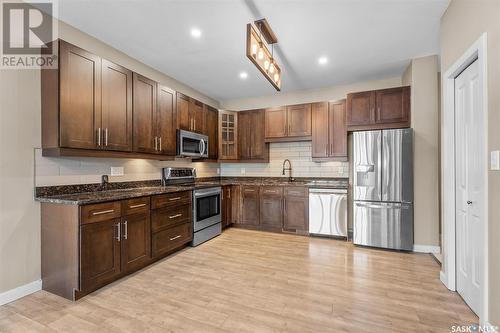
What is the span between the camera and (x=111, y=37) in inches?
115

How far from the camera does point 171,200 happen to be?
3.33 meters

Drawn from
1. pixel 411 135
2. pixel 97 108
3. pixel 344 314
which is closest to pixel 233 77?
pixel 97 108

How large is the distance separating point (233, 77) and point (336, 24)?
2012 millimetres

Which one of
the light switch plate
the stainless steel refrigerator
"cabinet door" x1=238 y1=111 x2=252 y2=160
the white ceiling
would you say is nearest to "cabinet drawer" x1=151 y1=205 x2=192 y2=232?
the light switch plate

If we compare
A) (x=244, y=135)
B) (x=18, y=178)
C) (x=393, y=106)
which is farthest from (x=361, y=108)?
(x=18, y=178)

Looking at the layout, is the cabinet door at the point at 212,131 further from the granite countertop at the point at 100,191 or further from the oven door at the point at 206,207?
the granite countertop at the point at 100,191

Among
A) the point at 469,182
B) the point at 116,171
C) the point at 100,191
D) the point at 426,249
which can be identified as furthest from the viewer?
the point at 426,249

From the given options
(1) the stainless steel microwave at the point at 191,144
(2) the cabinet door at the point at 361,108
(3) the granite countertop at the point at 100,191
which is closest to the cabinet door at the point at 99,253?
(3) the granite countertop at the point at 100,191

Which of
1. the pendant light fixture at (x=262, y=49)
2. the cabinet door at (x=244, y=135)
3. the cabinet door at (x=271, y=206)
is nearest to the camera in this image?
the pendant light fixture at (x=262, y=49)

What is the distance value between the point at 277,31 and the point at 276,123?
7.40 ft

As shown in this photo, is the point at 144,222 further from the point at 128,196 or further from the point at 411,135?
the point at 411,135

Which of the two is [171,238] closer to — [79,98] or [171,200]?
[171,200]

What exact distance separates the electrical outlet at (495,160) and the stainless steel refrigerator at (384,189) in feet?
6.39

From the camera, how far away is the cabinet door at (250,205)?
186 inches
